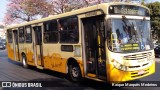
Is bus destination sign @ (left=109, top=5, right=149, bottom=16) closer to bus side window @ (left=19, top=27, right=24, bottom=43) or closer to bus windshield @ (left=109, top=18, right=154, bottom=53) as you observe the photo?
bus windshield @ (left=109, top=18, right=154, bottom=53)

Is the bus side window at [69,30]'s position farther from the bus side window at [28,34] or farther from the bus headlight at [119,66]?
the bus side window at [28,34]

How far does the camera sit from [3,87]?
32.6 ft

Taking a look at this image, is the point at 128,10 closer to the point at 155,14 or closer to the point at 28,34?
the point at 28,34

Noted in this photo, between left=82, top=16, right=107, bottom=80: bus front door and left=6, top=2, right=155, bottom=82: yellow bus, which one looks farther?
left=82, top=16, right=107, bottom=80: bus front door

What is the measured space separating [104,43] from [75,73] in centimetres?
235

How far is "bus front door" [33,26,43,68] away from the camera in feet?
43.2

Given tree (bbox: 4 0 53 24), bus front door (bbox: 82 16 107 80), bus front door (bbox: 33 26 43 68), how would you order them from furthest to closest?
tree (bbox: 4 0 53 24)
bus front door (bbox: 33 26 43 68)
bus front door (bbox: 82 16 107 80)

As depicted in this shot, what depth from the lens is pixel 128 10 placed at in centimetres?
889

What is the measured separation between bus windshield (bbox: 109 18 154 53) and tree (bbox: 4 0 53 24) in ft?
64.2

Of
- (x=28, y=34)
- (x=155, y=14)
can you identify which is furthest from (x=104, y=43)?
(x=155, y=14)

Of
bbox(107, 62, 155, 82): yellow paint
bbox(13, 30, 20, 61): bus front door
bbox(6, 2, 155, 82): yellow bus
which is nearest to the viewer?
bbox(107, 62, 155, 82): yellow paint

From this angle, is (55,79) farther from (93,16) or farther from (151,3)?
(151,3)

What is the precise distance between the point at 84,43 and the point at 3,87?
352 centimetres

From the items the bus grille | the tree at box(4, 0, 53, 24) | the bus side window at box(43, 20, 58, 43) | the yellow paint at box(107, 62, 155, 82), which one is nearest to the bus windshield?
the bus grille
